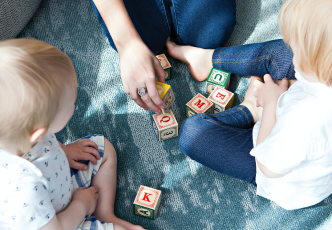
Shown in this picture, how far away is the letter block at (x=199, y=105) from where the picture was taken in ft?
3.75

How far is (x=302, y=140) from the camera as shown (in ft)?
2.25

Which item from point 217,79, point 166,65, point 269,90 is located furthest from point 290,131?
point 166,65

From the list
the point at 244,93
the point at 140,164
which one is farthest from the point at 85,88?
the point at 244,93

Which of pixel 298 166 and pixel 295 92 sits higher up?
pixel 295 92

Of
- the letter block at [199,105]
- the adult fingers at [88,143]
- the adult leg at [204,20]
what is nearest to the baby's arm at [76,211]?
the adult fingers at [88,143]

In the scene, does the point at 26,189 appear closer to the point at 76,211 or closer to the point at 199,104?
the point at 76,211

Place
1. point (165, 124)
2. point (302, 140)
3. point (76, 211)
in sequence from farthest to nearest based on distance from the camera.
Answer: point (165, 124), point (76, 211), point (302, 140)

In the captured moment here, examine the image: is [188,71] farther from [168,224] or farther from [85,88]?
[168,224]

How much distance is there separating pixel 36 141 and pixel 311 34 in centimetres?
64

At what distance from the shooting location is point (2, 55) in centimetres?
58

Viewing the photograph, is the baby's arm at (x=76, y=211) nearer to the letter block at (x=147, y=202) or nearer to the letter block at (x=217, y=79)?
the letter block at (x=147, y=202)

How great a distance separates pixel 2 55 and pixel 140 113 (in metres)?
0.67

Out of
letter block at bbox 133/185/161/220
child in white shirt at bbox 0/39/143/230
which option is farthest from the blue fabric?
child in white shirt at bbox 0/39/143/230

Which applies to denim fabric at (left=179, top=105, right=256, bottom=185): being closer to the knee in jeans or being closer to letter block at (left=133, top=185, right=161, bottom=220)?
the knee in jeans
